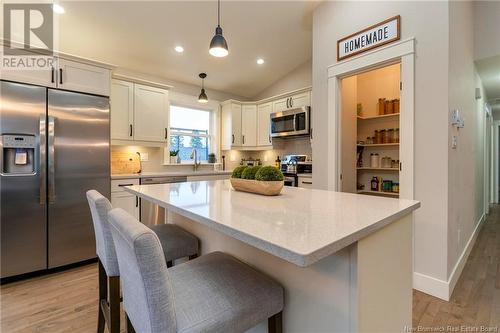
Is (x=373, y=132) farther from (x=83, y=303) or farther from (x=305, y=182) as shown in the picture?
(x=83, y=303)

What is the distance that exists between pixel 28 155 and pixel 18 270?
3.63ft

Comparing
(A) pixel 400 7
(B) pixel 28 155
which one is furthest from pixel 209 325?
(A) pixel 400 7

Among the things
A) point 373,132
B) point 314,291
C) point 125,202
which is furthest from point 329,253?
point 373,132

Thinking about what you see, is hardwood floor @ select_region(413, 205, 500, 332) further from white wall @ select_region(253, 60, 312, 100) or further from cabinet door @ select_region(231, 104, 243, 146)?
cabinet door @ select_region(231, 104, 243, 146)

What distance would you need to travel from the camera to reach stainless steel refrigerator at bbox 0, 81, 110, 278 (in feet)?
7.60

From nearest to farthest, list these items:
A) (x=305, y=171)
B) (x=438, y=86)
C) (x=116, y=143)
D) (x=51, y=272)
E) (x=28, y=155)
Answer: (x=438, y=86)
(x=28, y=155)
(x=51, y=272)
(x=116, y=143)
(x=305, y=171)

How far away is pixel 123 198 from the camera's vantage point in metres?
3.12

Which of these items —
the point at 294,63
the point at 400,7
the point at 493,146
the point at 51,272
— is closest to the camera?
the point at 400,7

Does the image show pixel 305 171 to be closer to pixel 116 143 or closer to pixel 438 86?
pixel 438 86

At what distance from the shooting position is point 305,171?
3971 mm

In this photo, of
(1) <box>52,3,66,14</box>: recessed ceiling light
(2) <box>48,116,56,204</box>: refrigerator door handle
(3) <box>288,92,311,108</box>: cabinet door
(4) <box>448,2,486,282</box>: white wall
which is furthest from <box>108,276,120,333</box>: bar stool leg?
(3) <box>288,92,311,108</box>: cabinet door

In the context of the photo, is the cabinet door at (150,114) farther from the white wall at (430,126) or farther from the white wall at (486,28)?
the white wall at (486,28)

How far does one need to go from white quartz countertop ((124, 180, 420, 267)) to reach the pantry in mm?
1994

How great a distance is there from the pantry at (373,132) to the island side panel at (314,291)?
2.16 m
